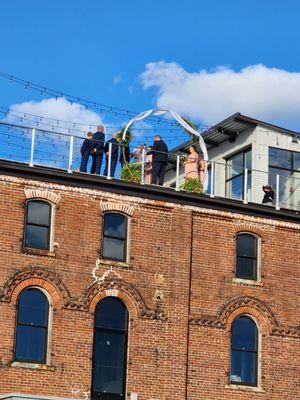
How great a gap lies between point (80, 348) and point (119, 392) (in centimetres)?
191

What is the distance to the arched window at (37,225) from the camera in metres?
32.2

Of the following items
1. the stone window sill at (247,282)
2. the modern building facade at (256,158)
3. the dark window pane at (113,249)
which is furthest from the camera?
the modern building facade at (256,158)

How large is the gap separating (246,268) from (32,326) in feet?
26.4

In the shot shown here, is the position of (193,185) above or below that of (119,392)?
above

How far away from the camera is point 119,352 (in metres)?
32.7

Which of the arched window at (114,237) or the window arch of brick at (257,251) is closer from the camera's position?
the arched window at (114,237)

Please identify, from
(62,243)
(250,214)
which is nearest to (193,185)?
(250,214)

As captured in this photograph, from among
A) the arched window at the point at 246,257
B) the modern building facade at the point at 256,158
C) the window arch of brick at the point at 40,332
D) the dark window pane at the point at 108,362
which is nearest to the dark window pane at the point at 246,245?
the arched window at the point at 246,257

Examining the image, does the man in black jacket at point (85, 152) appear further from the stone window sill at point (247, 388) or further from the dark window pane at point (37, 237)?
the stone window sill at point (247, 388)

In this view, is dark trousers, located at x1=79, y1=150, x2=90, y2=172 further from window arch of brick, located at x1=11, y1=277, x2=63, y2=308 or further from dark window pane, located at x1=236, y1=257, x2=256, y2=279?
dark window pane, located at x1=236, y1=257, x2=256, y2=279

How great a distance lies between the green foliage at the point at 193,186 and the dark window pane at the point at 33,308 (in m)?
6.70

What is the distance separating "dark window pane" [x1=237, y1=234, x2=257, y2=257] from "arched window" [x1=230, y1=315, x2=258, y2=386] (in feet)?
7.17

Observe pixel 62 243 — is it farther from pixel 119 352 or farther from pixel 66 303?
pixel 119 352

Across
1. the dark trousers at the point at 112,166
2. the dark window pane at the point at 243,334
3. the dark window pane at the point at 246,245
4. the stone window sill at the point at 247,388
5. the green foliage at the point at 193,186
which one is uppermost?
the dark trousers at the point at 112,166
